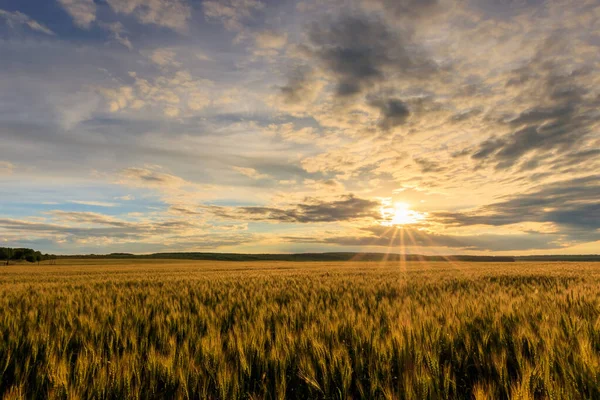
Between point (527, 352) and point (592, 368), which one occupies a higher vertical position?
point (592, 368)

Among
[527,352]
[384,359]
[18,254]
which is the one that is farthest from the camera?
[18,254]

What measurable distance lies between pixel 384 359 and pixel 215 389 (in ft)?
3.86

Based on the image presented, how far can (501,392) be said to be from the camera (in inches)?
85.8

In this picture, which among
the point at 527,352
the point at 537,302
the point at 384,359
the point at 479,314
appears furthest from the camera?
the point at 537,302

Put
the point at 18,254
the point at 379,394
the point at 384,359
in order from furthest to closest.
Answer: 1. the point at 18,254
2. the point at 384,359
3. the point at 379,394

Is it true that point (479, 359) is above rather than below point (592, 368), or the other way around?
below

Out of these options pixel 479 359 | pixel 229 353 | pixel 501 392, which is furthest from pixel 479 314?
pixel 229 353

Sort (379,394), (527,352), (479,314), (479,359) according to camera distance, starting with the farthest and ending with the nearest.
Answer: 1. (479,314)
2. (527,352)
3. (479,359)
4. (379,394)

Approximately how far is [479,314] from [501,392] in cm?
214

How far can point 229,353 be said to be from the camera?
8.87ft

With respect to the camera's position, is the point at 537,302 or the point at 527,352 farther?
the point at 537,302

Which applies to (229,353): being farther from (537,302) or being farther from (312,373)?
(537,302)

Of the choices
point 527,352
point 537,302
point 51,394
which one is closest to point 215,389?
point 51,394

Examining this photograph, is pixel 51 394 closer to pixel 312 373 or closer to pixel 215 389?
pixel 215 389
